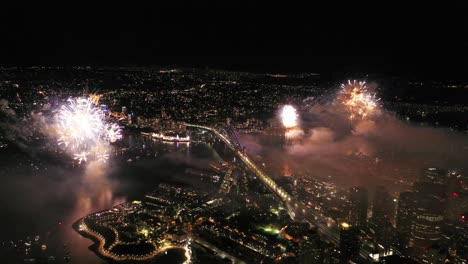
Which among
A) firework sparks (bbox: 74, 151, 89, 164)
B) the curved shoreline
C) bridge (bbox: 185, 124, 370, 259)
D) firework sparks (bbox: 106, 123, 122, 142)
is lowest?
the curved shoreline

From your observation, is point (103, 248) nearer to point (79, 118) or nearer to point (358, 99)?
point (79, 118)

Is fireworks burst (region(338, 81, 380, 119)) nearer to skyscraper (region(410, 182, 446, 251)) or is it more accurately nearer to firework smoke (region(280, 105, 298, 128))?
firework smoke (region(280, 105, 298, 128))

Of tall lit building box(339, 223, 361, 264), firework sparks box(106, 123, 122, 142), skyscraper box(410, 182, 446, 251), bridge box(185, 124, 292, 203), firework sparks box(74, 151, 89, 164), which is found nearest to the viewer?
tall lit building box(339, 223, 361, 264)

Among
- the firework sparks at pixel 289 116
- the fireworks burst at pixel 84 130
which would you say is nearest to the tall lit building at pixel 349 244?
the fireworks burst at pixel 84 130

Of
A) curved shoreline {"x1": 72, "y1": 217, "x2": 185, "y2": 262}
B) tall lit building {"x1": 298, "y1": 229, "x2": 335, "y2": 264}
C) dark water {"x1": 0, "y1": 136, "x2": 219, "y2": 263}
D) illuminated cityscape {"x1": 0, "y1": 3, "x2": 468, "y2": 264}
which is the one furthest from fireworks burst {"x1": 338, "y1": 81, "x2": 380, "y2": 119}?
curved shoreline {"x1": 72, "y1": 217, "x2": 185, "y2": 262}

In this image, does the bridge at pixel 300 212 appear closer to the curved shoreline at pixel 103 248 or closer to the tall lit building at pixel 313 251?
the tall lit building at pixel 313 251

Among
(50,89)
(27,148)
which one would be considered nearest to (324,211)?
(27,148)
